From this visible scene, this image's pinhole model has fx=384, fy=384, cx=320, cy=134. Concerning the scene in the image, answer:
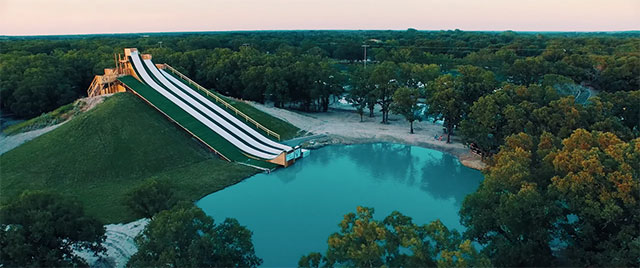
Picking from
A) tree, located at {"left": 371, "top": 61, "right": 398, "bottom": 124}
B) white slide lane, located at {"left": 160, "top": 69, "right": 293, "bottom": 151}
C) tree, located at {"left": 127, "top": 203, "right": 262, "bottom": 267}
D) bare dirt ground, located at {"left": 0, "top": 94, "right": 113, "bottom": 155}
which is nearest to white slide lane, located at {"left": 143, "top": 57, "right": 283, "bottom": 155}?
white slide lane, located at {"left": 160, "top": 69, "right": 293, "bottom": 151}

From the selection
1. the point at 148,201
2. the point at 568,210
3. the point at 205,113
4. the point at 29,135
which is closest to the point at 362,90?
the point at 205,113

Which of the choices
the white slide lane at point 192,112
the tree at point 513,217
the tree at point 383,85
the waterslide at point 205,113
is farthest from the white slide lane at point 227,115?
the tree at point 513,217

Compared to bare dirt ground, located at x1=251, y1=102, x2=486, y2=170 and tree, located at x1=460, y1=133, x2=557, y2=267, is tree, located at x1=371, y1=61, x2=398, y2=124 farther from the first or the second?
tree, located at x1=460, y1=133, x2=557, y2=267

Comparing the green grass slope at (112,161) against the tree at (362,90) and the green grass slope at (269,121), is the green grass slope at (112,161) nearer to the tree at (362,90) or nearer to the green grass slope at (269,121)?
the green grass slope at (269,121)

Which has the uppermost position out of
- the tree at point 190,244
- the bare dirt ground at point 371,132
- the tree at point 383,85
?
the tree at point 383,85

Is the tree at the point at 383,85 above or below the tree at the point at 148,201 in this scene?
above
